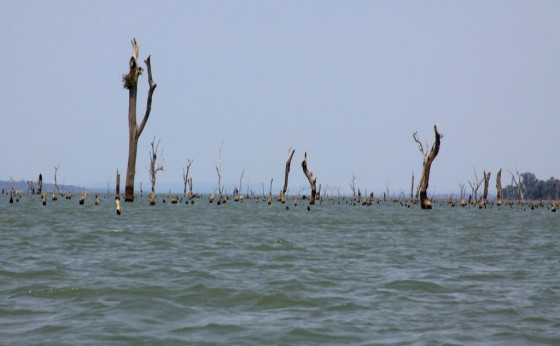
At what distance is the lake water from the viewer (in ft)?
23.8

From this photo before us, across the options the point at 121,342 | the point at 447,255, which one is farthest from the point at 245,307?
the point at 447,255

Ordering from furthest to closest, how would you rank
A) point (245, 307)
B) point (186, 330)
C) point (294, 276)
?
point (294, 276) → point (245, 307) → point (186, 330)

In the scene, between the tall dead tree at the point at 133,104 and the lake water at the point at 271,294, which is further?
the tall dead tree at the point at 133,104

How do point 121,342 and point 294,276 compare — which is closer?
point 121,342

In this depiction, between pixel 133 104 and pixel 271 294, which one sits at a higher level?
pixel 133 104

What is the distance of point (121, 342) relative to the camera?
6719 millimetres

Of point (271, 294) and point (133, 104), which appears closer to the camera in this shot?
point (271, 294)

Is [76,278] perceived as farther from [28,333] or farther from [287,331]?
[287,331]

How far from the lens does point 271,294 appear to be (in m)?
9.66

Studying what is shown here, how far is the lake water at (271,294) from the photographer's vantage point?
286 inches

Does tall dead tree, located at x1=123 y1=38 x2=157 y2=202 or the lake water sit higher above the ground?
tall dead tree, located at x1=123 y1=38 x2=157 y2=202

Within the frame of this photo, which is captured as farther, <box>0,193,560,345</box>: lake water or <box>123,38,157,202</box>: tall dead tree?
<box>123,38,157,202</box>: tall dead tree

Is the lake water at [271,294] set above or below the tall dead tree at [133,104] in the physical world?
below

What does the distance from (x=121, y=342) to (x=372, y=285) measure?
16.7ft
